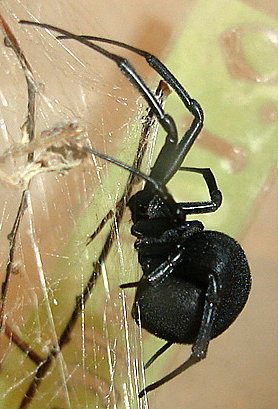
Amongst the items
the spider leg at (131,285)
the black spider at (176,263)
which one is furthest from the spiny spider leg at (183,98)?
the spider leg at (131,285)

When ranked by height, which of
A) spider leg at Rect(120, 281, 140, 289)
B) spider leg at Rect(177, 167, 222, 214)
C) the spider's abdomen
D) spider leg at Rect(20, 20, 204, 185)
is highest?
spider leg at Rect(20, 20, 204, 185)

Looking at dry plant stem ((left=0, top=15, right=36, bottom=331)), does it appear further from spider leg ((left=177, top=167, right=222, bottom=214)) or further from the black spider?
spider leg ((left=177, top=167, right=222, bottom=214))

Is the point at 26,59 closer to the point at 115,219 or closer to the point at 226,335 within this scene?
the point at 115,219

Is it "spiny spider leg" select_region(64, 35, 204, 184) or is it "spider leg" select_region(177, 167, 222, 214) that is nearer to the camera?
"spiny spider leg" select_region(64, 35, 204, 184)

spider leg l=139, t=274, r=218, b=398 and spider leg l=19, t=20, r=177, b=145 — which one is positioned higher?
spider leg l=19, t=20, r=177, b=145

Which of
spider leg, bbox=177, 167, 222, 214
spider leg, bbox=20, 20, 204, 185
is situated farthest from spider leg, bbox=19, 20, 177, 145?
spider leg, bbox=177, 167, 222, 214

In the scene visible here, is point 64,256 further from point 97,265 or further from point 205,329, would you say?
point 205,329
